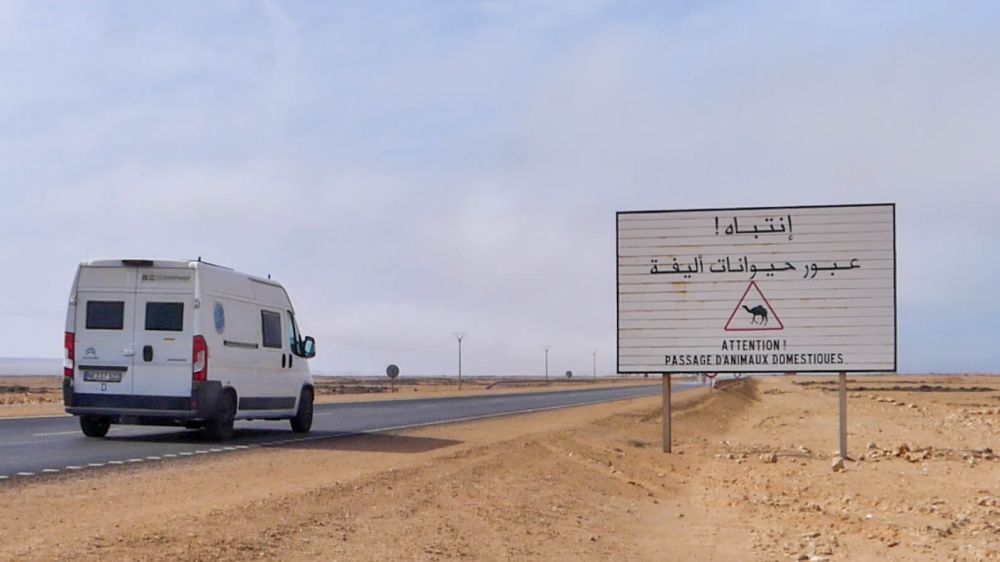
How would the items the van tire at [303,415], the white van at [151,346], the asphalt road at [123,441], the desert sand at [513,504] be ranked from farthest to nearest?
the van tire at [303,415], the white van at [151,346], the asphalt road at [123,441], the desert sand at [513,504]

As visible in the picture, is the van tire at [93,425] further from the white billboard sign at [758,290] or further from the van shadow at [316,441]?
the white billboard sign at [758,290]

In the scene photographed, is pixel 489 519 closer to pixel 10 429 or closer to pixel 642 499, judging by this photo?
pixel 642 499

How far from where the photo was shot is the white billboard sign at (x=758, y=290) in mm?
20031

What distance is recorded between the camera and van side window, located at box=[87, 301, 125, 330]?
1841 centimetres

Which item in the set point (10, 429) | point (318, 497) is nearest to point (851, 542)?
point (318, 497)

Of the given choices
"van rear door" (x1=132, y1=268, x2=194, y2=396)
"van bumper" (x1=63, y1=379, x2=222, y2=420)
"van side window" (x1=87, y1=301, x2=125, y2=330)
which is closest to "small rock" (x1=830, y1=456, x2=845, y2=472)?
"van bumper" (x1=63, y1=379, x2=222, y2=420)

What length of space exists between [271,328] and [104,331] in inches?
131

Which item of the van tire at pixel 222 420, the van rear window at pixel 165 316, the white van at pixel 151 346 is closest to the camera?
the white van at pixel 151 346

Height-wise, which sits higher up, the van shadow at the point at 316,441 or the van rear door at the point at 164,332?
the van rear door at the point at 164,332

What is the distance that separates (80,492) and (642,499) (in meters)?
6.53

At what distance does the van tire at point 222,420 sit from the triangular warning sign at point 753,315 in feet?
29.3

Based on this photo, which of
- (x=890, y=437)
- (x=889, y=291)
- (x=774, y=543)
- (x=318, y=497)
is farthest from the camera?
(x=890, y=437)

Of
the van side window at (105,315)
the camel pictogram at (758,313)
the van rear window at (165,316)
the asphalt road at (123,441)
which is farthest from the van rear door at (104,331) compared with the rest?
the camel pictogram at (758,313)

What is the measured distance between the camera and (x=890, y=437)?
26516 mm
